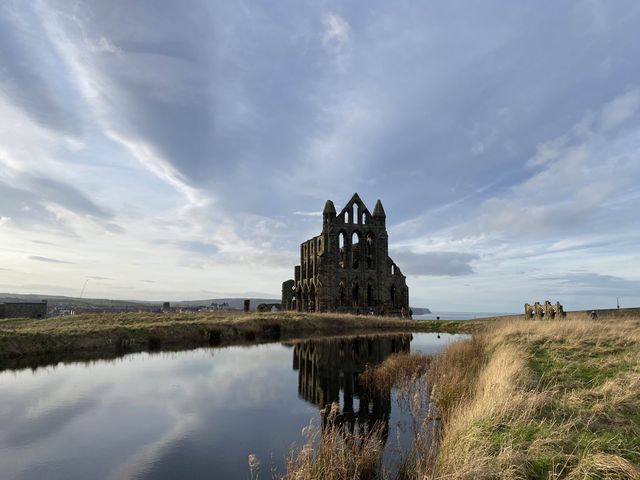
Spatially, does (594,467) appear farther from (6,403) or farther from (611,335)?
(6,403)

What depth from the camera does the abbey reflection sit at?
12.4 m

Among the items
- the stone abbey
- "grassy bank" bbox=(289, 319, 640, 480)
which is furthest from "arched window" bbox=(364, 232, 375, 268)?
"grassy bank" bbox=(289, 319, 640, 480)

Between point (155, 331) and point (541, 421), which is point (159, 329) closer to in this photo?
point (155, 331)

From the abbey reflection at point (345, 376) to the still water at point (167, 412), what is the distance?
6 cm

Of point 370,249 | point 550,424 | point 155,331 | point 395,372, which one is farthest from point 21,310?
point 550,424

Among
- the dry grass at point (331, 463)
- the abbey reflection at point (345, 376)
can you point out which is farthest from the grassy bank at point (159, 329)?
the dry grass at point (331, 463)

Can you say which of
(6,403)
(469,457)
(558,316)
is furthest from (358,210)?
(469,457)

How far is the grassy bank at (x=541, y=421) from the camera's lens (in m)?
5.68

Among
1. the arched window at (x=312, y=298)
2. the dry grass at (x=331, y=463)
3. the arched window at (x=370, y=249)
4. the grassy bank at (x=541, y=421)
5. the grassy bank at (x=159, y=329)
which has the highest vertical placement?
the arched window at (x=370, y=249)

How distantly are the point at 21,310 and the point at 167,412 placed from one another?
119ft

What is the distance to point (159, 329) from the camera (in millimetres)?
30609

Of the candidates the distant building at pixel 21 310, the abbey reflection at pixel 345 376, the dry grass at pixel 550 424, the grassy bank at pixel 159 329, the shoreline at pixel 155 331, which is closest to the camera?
the dry grass at pixel 550 424

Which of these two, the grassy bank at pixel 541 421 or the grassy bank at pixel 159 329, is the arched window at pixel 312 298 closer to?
the grassy bank at pixel 159 329

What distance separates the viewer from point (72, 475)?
841cm
